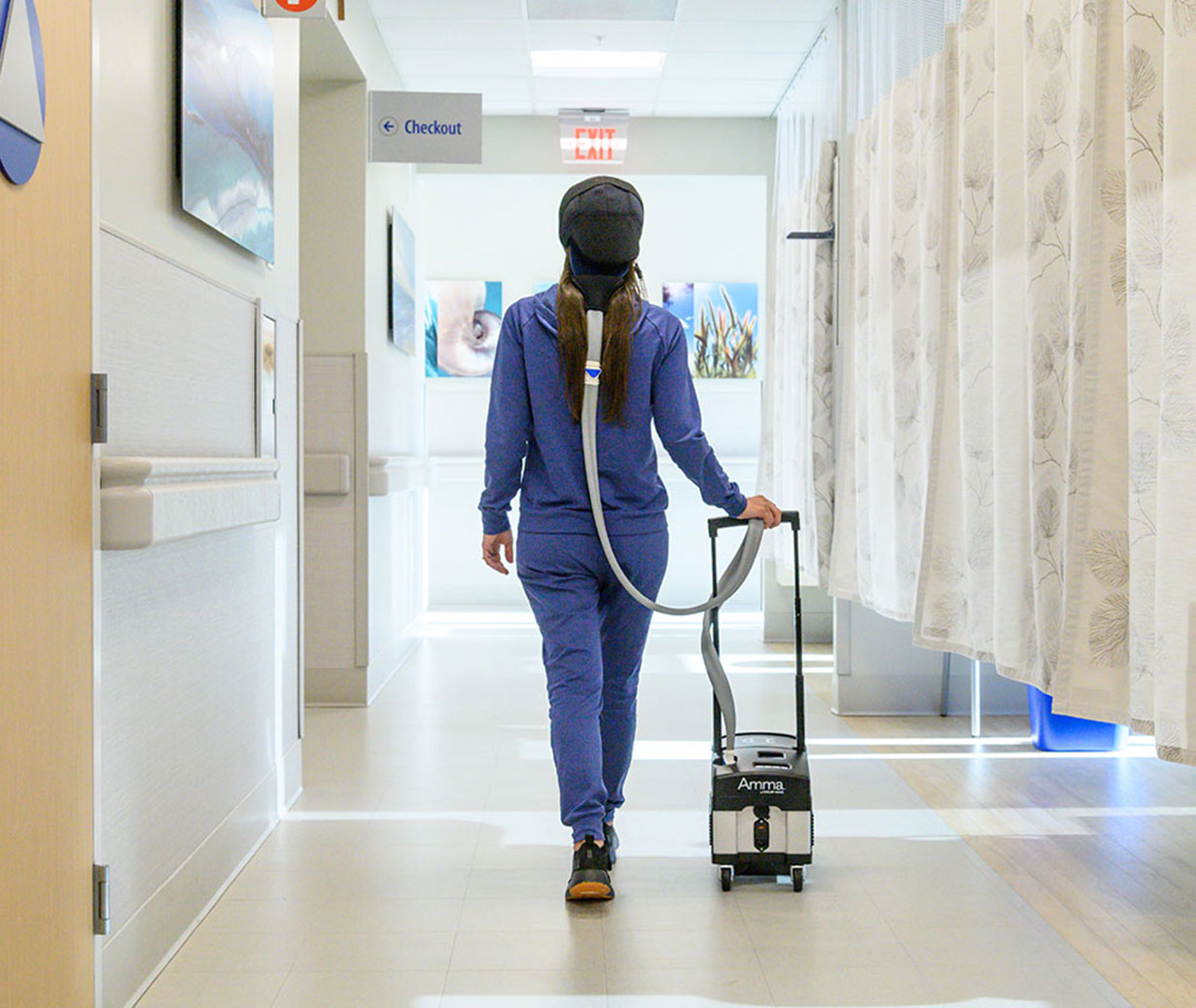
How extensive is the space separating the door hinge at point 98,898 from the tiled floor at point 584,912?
0.81 feet

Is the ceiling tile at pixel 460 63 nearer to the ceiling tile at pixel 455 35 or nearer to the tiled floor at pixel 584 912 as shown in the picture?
the ceiling tile at pixel 455 35

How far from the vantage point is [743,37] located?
19.6ft

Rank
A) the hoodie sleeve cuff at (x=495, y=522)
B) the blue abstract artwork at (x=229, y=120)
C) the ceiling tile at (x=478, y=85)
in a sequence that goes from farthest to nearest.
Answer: the ceiling tile at (x=478, y=85), the hoodie sleeve cuff at (x=495, y=522), the blue abstract artwork at (x=229, y=120)

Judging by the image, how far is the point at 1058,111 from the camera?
2.79 meters

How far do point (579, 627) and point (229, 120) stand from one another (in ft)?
4.59

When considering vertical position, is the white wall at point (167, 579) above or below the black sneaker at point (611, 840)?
above

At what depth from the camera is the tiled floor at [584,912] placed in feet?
7.69

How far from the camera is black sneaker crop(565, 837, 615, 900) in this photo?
9.14ft

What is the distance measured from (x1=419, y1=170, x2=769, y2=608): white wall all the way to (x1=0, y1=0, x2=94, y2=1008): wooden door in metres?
6.80

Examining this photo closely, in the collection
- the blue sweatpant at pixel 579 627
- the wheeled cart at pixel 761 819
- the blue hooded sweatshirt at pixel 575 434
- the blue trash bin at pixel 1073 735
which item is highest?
the blue hooded sweatshirt at pixel 575 434

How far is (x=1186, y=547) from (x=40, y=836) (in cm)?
185

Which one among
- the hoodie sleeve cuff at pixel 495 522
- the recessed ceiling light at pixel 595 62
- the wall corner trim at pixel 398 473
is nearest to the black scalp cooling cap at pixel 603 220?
the hoodie sleeve cuff at pixel 495 522

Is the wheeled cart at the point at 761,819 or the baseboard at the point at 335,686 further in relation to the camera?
the baseboard at the point at 335,686

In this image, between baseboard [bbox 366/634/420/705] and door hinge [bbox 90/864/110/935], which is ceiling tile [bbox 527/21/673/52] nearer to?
baseboard [bbox 366/634/420/705]
